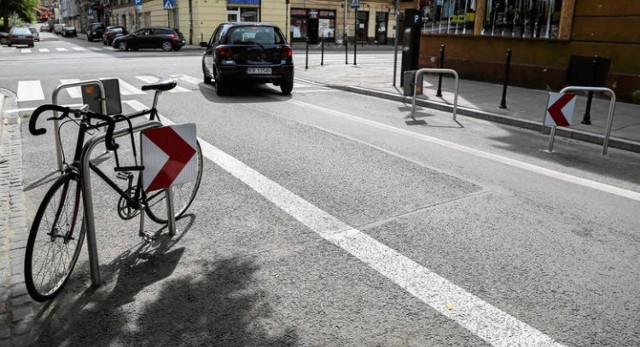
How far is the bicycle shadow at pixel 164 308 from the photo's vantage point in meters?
2.92

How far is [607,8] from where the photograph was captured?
39.6 feet

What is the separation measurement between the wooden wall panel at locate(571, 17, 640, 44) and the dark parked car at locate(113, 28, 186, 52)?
2499 centimetres

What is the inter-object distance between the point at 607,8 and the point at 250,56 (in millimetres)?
8269

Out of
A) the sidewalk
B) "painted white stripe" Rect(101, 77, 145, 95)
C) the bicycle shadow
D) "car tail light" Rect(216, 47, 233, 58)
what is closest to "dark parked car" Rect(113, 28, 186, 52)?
the sidewalk

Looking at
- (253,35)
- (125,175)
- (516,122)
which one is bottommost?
(516,122)

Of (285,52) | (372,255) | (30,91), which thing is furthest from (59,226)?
(30,91)

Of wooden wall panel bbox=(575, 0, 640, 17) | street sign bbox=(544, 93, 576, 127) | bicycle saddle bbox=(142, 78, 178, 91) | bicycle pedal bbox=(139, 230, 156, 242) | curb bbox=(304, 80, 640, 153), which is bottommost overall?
bicycle pedal bbox=(139, 230, 156, 242)

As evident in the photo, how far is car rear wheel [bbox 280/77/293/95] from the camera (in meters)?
12.7

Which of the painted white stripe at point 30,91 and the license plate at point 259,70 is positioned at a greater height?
the license plate at point 259,70

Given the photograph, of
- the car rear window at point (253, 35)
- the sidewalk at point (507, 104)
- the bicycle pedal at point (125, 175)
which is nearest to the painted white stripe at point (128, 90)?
the car rear window at point (253, 35)

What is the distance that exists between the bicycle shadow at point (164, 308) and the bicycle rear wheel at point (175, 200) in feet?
1.83

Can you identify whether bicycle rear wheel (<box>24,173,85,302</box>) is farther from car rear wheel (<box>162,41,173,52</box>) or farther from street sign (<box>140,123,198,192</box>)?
car rear wheel (<box>162,41,173,52</box>)

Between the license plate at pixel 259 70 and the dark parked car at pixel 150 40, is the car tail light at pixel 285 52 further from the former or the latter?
the dark parked car at pixel 150 40

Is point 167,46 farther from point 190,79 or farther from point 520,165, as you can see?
point 520,165
